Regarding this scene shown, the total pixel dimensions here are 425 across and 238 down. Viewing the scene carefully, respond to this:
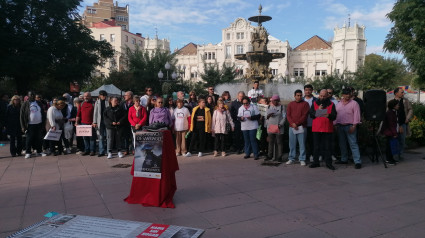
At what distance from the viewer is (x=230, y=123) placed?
989cm

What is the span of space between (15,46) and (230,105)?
21.4 meters

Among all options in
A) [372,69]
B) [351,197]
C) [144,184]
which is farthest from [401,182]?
[372,69]

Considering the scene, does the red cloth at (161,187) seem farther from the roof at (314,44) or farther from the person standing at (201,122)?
the roof at (314,44)

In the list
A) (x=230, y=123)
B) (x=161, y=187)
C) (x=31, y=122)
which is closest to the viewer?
(x=161, y=187)

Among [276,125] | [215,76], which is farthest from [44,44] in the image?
[276,125]

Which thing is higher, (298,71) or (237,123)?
(298,71)

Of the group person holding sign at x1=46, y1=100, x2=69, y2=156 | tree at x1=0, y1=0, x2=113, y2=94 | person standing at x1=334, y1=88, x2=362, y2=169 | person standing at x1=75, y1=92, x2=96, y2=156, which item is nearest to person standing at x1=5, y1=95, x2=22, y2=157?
person holding sign at x1=46, y1=100, x2=69, y2=156

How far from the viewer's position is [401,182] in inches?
254

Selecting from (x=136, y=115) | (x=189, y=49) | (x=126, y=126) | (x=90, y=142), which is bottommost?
(x=90, y=142)

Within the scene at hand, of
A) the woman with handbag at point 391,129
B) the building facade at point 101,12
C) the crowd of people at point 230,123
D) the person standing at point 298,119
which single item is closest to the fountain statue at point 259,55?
the crowd of people at point 230,123

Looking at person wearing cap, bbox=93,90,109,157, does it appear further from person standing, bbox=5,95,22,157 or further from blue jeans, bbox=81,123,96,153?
person standing, bbox=5,95,22,157

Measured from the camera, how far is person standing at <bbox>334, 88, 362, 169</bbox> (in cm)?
A: 782

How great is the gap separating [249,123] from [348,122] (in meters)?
2.64

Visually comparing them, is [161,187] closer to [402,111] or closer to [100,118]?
[100,118]
